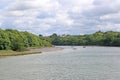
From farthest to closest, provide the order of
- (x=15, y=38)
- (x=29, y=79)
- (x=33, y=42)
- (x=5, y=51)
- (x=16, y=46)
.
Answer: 1. (x=33, y=42)
2. (x=15, y=38)
3. (x=16, y=46)
4. (x=5, y=51)
5. (x=29, y=79)

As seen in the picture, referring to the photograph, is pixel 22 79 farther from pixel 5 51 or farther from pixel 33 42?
pixel 33 42

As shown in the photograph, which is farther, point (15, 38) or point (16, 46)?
point (15, 38)

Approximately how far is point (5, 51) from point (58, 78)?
74924 mm

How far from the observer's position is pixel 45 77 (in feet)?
158

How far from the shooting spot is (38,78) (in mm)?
47062

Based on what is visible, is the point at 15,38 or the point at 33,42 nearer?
the point at 15,38

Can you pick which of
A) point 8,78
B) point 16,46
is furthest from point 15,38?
point 8,78

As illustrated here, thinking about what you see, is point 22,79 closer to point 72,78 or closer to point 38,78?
point 38,78

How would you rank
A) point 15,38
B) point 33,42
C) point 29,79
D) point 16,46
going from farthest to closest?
point 33,42
point 15,38
point 16,46
point 29,79

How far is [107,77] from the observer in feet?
155

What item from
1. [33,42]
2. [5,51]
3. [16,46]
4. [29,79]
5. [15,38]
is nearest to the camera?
[29,79]

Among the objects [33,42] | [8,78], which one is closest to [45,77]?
[8,78]

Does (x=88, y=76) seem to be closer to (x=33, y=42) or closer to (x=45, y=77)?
(x=45, y=77)

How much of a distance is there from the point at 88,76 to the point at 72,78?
10.7ft
